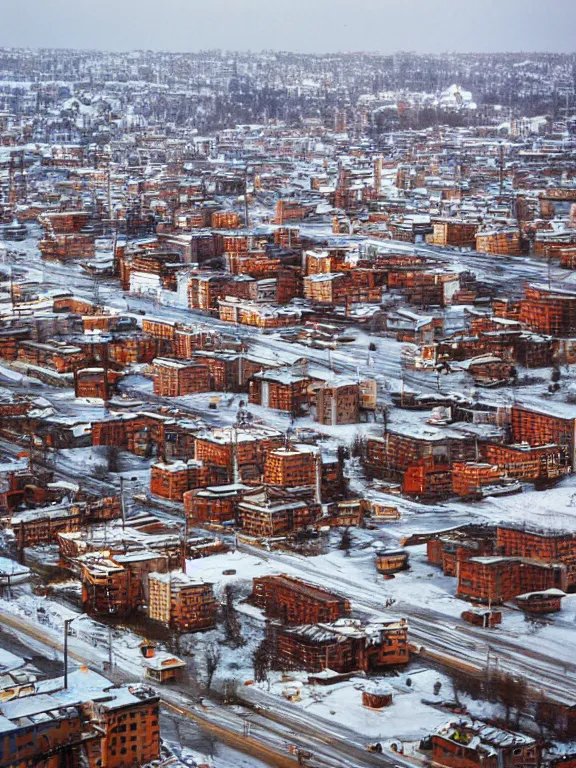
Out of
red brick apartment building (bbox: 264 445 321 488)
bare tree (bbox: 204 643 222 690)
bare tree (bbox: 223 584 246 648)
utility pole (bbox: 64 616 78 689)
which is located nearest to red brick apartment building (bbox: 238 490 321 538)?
red brick apartment building (bbox: 264 445 321 488)

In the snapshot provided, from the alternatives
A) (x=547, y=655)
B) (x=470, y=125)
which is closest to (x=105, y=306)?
(x=547, y=655)

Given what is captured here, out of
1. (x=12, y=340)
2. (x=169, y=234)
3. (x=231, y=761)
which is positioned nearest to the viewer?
(x=231, y=761)

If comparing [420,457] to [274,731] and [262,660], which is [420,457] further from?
[274,731]

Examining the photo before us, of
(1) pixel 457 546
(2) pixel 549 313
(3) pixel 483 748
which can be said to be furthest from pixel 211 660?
(2) pixel 549 313

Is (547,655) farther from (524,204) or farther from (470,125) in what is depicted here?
(470,125)

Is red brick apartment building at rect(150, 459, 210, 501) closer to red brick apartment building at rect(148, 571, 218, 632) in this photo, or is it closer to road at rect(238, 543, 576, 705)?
road at rect(238, 543, 576, 705)

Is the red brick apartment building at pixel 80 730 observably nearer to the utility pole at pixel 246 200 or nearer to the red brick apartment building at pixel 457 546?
the red brick apartment building at pixel 457 546

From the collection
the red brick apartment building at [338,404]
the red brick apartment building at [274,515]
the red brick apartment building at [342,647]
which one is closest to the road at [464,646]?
the red brick apartment building at [342,647]
